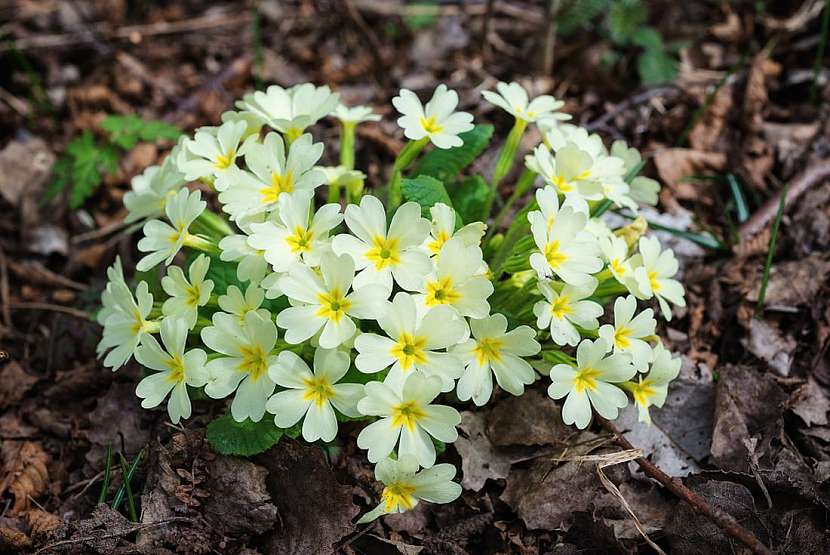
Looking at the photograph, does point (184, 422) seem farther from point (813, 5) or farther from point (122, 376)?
point (813, 5)

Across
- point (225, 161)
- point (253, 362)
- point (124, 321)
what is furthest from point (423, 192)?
point (124, 321)

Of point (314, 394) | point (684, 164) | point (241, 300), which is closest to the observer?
point (314, 394)

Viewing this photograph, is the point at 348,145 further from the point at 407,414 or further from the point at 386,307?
the point at 407,414

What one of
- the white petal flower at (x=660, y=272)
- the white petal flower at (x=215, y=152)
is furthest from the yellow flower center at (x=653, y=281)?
the white petal flower at (x=215, y=152)

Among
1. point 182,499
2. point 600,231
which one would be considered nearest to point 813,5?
point 600,231


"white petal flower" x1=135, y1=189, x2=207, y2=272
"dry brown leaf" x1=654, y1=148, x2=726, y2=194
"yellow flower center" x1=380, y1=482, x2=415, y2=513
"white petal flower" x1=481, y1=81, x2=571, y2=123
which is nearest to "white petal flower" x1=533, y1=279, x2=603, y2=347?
"yellow flower center" x1=380, y1=482, x2=415, y2=513

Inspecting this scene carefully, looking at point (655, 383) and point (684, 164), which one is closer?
point (655, 383)

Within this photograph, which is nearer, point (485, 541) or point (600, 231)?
point (485, 541)

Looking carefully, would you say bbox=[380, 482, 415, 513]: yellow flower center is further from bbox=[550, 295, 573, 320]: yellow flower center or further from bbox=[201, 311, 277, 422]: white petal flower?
bbox=[550, 295, 573, 320]: yellow flower center
